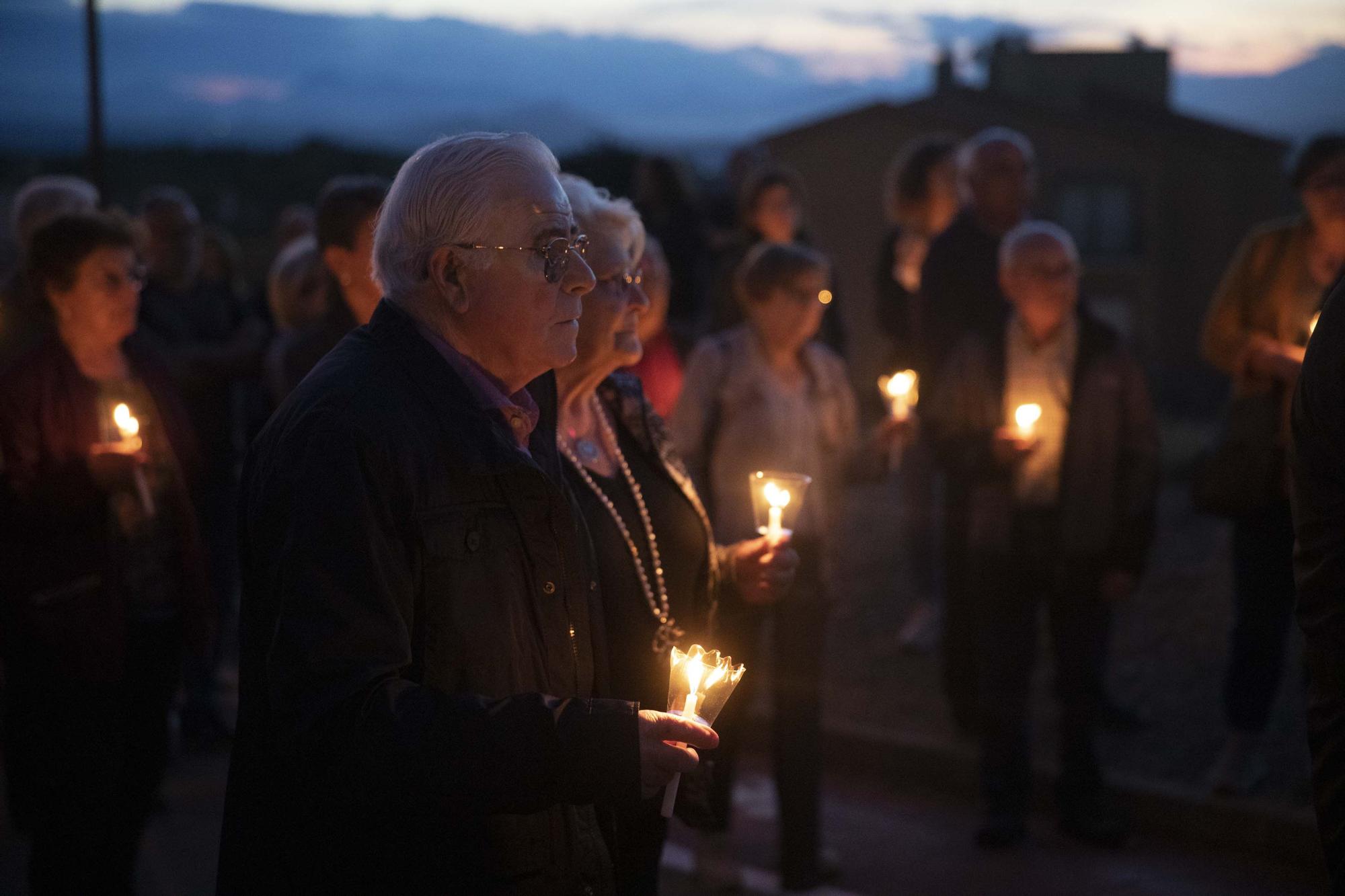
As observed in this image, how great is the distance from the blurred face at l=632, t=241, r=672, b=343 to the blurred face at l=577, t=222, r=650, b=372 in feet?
3.46

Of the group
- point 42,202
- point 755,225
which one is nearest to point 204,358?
point 42,202

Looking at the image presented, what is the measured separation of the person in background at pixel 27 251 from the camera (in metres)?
5.09

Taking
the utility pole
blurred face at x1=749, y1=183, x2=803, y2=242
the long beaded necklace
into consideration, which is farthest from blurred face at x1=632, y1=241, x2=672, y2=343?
the utility pole

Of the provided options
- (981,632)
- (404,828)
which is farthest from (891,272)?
(404,828)

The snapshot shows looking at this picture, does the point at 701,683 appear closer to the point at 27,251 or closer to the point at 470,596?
the point at 470,596

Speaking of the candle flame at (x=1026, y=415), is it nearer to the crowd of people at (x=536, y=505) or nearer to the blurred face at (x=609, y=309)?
the crowd of people at (x=536, y=505)

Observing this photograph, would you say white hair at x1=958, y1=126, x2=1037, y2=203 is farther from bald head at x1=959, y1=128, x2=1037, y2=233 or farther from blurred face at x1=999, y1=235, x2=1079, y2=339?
blurred face at x1=999, y1=235, x2=1079, y2=339

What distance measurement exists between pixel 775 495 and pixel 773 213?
4.43m

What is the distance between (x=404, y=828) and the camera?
247 centimetres

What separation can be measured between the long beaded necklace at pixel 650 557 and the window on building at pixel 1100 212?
36.0 m

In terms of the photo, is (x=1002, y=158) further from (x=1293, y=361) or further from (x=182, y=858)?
(x=182, y=858)

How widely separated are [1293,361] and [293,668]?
438cm

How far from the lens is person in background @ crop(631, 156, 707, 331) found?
29.0 feet

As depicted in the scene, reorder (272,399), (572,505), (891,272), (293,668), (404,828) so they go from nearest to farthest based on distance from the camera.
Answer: (293,668) → (404,828) → (572,505) → (272,399) → (891,272)
